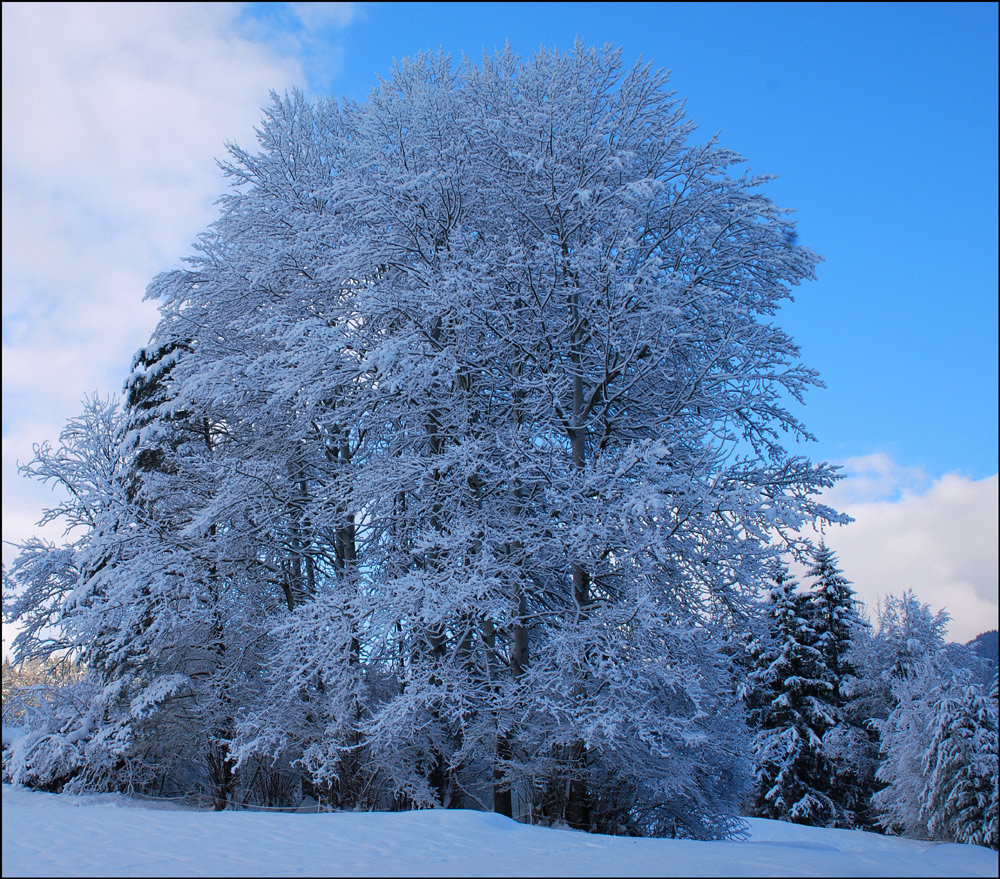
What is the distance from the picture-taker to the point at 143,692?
11930 millimetres

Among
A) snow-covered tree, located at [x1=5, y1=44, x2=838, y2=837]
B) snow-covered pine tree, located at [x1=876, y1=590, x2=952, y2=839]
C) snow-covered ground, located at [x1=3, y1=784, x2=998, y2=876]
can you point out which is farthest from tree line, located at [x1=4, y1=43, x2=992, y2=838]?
snow-covered pine tree, located at [x1=876, y1=590, x2=952, y2=839]

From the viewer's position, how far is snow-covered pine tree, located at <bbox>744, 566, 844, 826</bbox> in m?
25.5

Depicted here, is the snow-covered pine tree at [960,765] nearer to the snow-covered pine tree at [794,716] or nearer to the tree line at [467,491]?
the tree line at [467,491]

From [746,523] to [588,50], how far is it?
7146 millimetres

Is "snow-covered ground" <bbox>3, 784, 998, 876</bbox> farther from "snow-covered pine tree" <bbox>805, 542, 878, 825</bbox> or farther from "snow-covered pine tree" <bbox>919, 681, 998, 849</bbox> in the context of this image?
"snow-covered pine tree" <bbox>805, 542, 878, 825</bbox>

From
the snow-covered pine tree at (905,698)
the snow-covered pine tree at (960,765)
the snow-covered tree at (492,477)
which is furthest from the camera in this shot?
the snow-covered pine tree at (905,698)

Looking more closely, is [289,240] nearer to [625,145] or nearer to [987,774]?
[625,145]

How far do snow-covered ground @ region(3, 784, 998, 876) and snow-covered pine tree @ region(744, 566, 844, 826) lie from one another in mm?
19508

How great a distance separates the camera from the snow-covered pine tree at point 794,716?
2555 cm

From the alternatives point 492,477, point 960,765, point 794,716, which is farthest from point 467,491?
point 794,716

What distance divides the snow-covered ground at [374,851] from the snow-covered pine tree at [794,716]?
19.5 m

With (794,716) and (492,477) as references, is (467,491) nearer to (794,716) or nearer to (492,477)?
(492,477)

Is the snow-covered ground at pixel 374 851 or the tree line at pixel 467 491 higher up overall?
the tree line at pixel 467 491

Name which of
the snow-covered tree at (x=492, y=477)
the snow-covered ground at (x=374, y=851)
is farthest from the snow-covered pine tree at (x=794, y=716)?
the snow-covered ground at (x=374, y=851)
